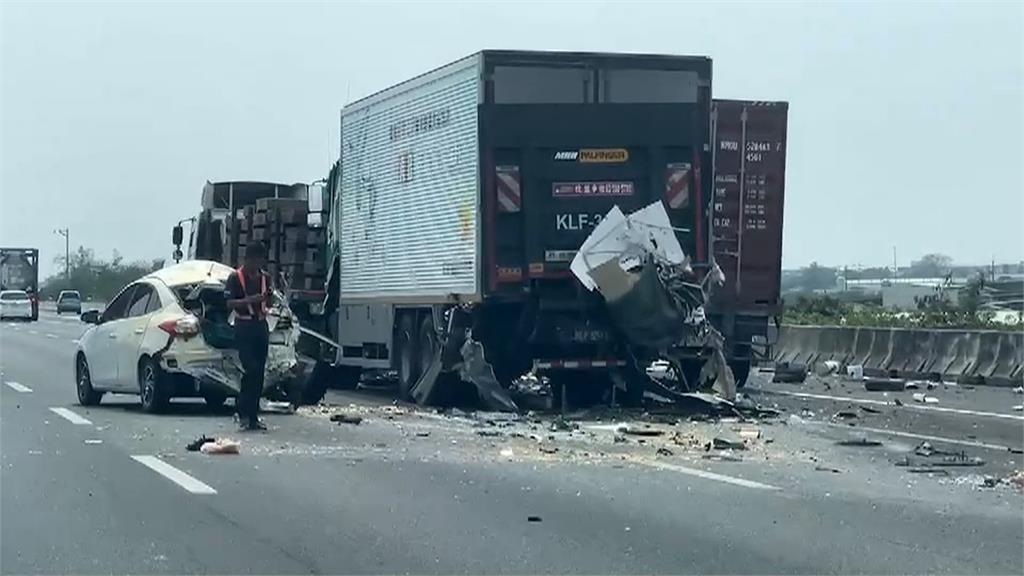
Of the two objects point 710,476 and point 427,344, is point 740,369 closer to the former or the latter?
point 427,344

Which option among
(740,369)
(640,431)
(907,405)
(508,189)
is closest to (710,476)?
(640,431)

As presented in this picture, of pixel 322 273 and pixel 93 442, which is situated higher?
pixel 322 273

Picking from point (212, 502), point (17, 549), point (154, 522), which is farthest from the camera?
point (212, 502)

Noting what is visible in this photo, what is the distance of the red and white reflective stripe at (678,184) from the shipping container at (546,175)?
2 centimetres

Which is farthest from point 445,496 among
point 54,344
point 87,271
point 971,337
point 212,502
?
point 87,271

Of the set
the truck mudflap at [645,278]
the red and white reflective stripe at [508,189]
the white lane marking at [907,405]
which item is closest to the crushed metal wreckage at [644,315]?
the truck mudflap at [645,278]

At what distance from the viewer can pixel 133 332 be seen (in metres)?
18.3

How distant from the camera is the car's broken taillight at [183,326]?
57.6 ft

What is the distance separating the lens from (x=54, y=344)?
41.1 meters

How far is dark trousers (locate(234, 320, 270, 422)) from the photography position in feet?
53.1

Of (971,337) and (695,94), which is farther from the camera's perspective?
(971,337)

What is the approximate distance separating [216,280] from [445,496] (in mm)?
7464

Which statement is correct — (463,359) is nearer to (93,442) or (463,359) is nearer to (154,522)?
(93,442)

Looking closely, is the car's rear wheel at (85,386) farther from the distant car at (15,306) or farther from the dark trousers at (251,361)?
the distant car at (15,306)
